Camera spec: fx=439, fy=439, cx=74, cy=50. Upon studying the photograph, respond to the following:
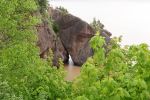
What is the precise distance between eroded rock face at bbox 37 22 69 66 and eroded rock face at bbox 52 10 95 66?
0.91m

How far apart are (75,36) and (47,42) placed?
504 centimetres

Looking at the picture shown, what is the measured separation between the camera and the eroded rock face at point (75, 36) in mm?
33272

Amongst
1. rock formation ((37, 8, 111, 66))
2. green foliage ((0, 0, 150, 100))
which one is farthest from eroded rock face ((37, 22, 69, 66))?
green foliage ((0, 0, 150, 100))

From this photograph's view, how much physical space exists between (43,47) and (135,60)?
19.6m

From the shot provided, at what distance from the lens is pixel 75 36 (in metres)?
33.7

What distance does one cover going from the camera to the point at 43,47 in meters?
28.1

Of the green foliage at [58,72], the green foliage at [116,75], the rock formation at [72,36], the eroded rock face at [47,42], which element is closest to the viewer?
the green foliage at [116,75]

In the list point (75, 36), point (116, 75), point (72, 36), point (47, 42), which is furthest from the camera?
point (72, 36)

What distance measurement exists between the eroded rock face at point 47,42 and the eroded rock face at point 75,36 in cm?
91

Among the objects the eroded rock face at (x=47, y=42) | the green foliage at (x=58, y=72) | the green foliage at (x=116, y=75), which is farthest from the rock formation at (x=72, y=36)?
the green foliage at (x=116, y=75)

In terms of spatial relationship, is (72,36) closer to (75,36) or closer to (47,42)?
(75,36)

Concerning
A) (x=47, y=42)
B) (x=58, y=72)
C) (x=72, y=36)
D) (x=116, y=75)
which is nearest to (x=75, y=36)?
(x=72, y=36)

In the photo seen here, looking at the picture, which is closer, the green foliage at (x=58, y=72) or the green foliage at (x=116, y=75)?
the green foliage at (x=116, y=75)

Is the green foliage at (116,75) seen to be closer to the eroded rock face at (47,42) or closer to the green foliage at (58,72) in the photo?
the green foliage at (58,72)
